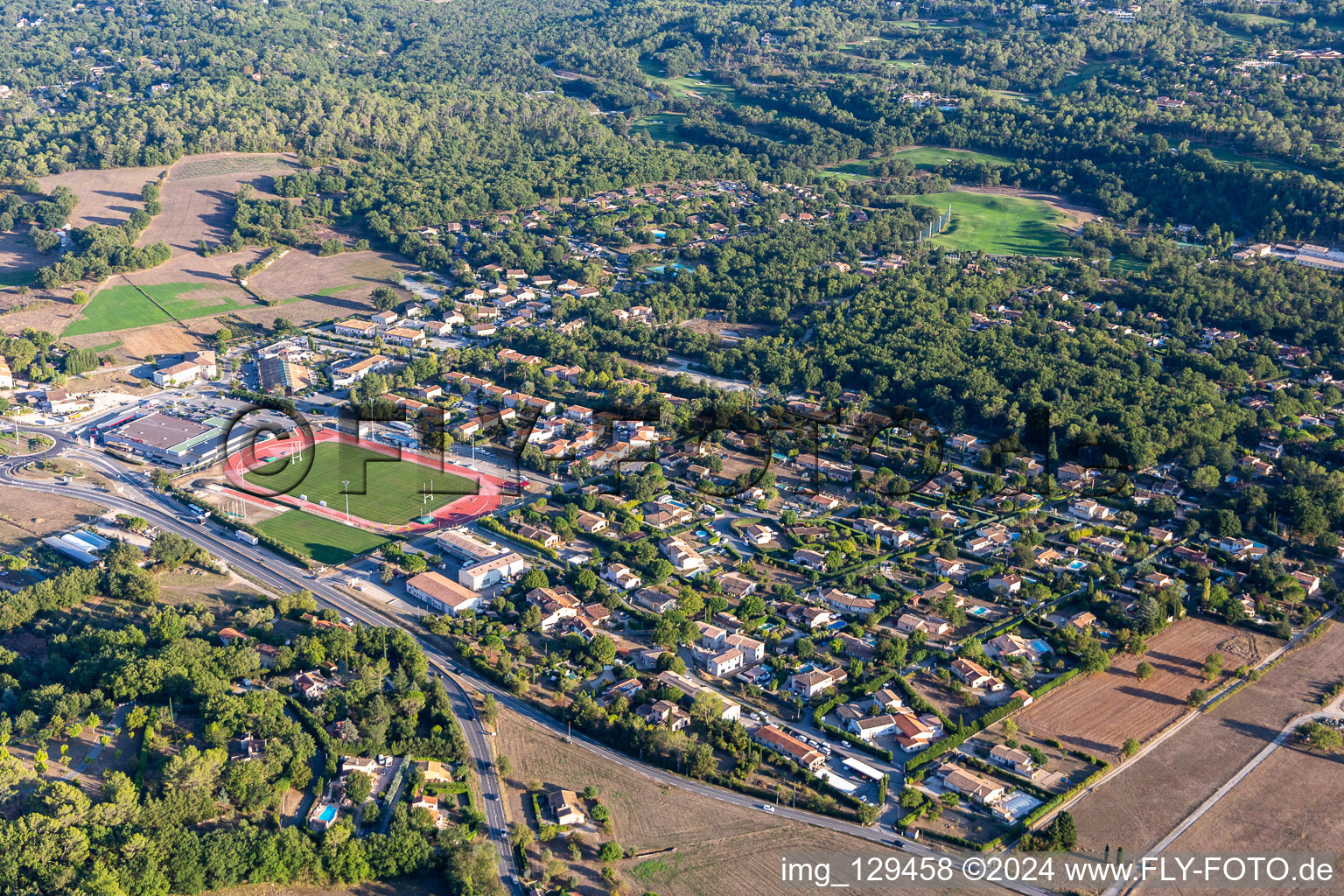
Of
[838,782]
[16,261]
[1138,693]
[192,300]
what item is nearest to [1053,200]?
[1138,693]

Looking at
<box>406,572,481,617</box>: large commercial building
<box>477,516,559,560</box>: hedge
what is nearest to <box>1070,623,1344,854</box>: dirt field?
<box>406,572,481,617</box>: large commercial building

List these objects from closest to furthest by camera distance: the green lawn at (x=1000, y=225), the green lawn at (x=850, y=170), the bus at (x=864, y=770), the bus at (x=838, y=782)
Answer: the bus at (x=838, y=782), the bus at (x=864, y=770), the green lawn at (x=1000, y=225), the green lawn at (x=850, y=170)

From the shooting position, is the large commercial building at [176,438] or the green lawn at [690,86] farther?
the green lawn at [690,86]

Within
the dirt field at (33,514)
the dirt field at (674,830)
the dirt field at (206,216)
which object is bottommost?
the dirt field at (33,514)

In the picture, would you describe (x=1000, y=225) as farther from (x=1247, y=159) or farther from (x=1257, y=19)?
(x=1257, y=19)

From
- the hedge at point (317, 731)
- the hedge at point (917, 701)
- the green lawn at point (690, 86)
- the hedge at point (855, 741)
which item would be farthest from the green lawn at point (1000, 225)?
the hedge at point (317, 731)

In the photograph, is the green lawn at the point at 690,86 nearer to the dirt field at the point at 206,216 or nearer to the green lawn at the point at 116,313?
the dirt field at the point at 206,216

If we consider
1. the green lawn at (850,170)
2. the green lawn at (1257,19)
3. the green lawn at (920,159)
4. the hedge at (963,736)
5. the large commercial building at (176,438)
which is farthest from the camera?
the green lawn at (1257,19)

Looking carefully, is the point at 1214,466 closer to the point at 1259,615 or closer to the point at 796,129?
the point at 1259,615
